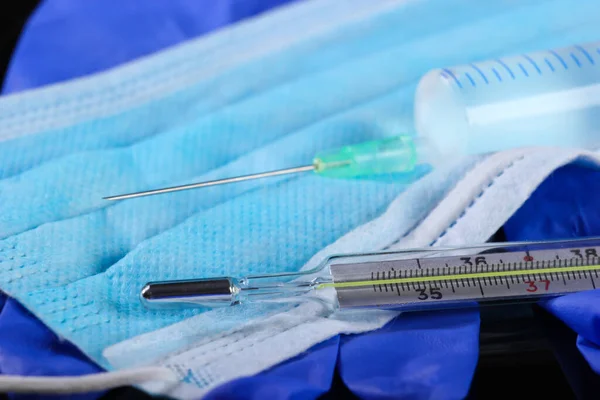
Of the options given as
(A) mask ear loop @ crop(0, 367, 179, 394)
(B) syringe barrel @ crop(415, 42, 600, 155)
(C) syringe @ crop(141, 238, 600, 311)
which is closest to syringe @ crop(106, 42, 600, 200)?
(B) syringe barrel @ crop(415, 42, 600, 155)

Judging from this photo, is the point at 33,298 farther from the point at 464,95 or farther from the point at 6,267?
the point at 464,95

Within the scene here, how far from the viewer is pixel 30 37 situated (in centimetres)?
111

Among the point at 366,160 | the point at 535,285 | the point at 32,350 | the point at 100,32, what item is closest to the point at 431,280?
the point at 535,285

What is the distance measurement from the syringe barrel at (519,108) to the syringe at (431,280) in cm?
18

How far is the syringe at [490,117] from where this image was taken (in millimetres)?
901

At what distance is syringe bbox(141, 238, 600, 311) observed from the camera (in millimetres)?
752

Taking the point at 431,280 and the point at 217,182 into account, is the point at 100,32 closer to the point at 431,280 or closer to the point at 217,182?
the point at 217,182

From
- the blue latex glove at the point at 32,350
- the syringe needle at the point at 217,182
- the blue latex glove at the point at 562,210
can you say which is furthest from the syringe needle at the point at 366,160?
the blue latex glove at the point at 32,350

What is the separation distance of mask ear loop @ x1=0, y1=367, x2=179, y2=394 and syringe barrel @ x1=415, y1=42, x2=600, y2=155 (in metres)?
0.51

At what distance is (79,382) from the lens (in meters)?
0.65

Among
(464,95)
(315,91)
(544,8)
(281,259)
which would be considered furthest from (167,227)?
(544,8)

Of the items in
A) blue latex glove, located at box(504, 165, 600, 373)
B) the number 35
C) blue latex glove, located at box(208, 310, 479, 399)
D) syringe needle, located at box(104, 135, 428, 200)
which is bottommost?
blue latex glove, located at box(208, 310, 479, 399)

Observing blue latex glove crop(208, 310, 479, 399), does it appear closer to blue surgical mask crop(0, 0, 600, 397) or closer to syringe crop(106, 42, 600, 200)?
blue surgical mask crop(0, 0, 600, 397)

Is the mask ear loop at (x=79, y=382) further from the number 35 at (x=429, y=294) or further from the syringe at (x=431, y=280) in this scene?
the number 35 at (x=429, y=294)
